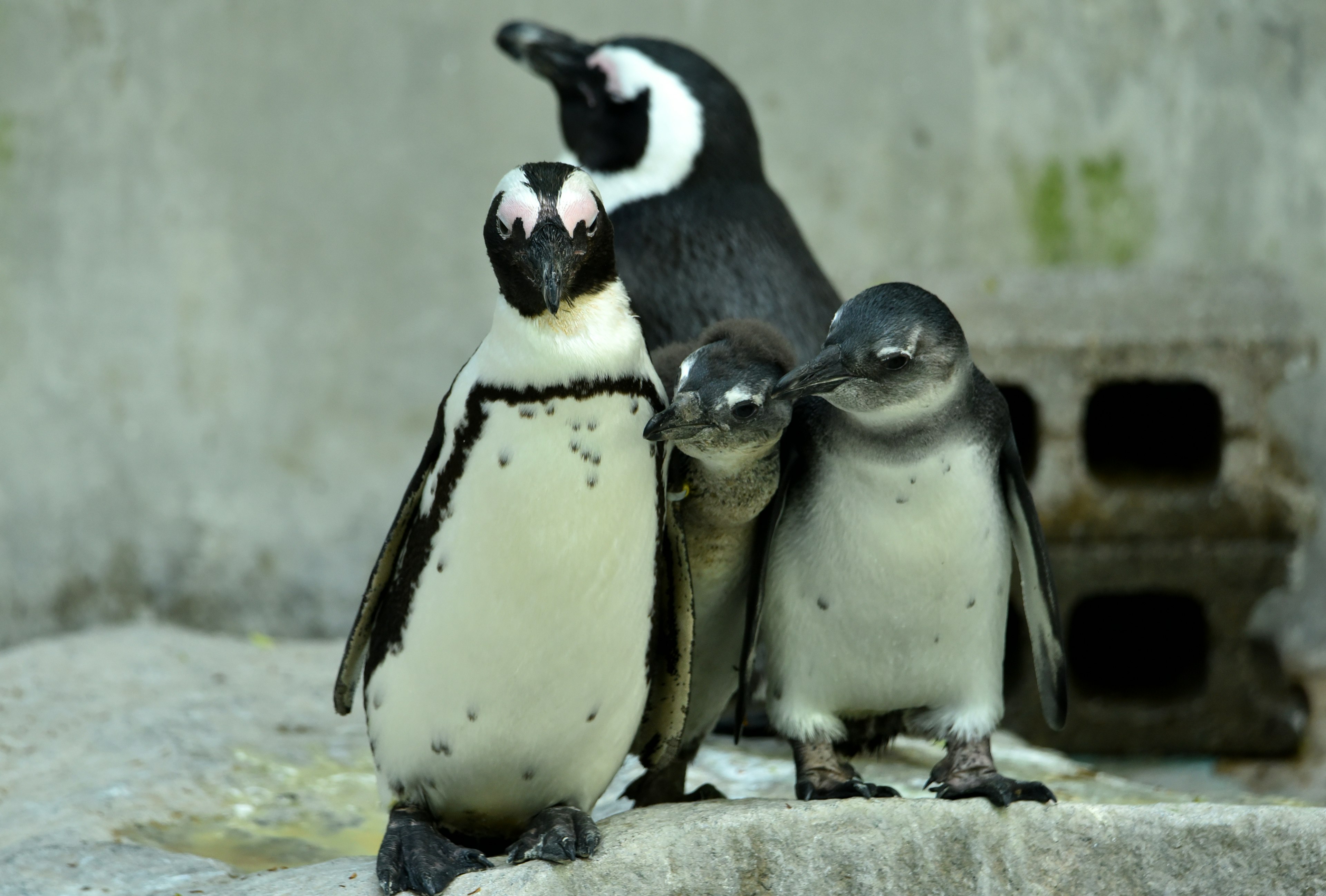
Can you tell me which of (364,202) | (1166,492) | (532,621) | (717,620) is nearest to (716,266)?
(717,620)

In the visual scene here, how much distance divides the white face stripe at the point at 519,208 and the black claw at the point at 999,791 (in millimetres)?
703

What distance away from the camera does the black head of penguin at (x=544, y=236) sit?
128 cm

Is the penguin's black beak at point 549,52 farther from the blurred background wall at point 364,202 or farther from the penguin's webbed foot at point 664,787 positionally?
the blurred background wall at point 364,202

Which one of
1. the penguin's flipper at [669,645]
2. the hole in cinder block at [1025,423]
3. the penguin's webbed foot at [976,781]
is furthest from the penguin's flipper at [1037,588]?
the hole in cinder block at [1025,423]

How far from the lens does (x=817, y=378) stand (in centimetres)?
135

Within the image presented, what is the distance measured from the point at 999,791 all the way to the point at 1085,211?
9.45 ft

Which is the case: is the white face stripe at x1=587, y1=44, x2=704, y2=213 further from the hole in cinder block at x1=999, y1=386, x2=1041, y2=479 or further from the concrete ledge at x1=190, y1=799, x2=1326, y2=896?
the hole in cinder block at x1=999, y1=386, x2=1041, y2=479

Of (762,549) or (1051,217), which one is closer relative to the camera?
(762,549)

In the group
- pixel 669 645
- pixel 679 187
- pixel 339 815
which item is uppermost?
pixel 679 187

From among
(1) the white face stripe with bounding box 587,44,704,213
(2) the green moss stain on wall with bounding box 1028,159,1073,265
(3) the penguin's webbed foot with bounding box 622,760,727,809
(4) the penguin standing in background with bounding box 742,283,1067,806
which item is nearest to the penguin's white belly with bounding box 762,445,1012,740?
(4) the penguin standing in background with bounding box 742,283,1067,806

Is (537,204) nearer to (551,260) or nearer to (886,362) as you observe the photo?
(551,260)

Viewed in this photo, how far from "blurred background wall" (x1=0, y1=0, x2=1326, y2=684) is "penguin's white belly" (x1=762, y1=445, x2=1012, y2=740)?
2.54 metres

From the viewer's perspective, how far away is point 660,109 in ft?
7.19

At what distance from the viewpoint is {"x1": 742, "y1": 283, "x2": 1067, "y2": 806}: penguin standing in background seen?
137 centimetres
